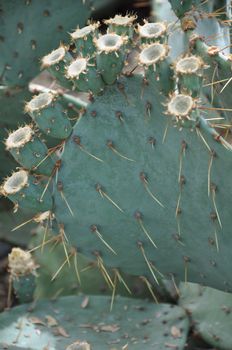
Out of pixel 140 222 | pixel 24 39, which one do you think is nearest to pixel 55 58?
pixel 140 222

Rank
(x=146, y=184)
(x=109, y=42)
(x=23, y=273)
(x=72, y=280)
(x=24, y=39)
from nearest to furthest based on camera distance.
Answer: (x=109, y=42)
(x=146, y=184)
(x=23, y=273)
(x=24, y=39)
(x=72, y=280)

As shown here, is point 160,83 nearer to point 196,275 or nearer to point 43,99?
point 43,99

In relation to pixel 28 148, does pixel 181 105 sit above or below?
above

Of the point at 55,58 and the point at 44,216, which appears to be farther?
the point at 44,216

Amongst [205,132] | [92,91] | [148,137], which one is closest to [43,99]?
[92,91]

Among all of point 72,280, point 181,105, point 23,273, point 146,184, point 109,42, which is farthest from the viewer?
point 72,280

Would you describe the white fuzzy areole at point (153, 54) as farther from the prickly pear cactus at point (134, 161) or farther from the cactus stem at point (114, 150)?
the cactus stem at point (114, 150)

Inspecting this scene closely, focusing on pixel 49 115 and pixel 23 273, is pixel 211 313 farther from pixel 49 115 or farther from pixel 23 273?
pixel 49 115

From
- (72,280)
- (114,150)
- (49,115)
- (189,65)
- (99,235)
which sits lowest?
(72,280)
